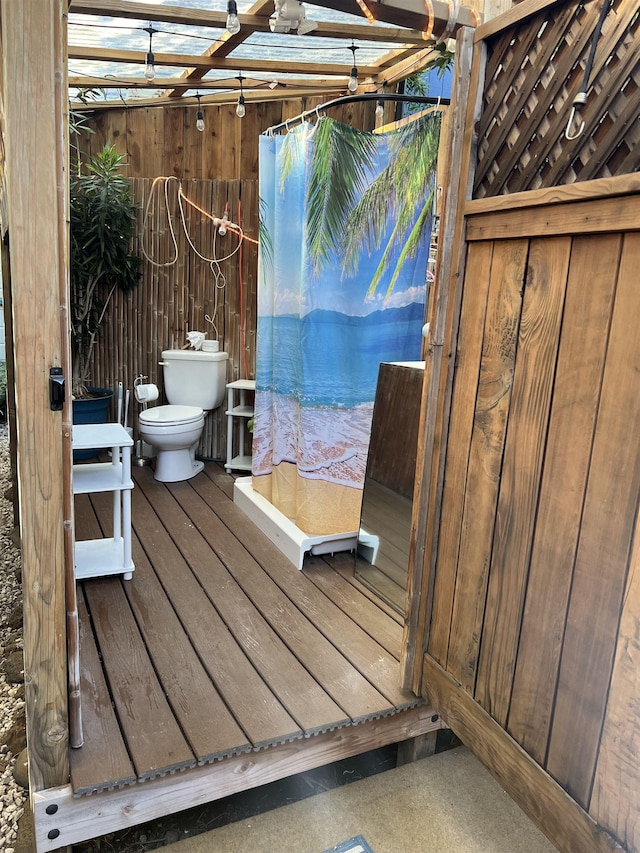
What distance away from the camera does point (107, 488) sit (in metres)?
2.59

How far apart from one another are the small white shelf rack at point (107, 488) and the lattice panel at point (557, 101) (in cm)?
172

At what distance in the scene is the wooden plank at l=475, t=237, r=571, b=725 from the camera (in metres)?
1.53

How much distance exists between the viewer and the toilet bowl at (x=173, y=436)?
3.83 meters

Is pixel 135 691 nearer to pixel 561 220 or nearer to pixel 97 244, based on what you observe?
pixel 561 220

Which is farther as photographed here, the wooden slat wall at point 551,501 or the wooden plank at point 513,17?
the wooden plank at point 513,17

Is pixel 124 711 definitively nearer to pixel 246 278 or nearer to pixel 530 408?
pixel 530 408

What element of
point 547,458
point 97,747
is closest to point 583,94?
point 547,458

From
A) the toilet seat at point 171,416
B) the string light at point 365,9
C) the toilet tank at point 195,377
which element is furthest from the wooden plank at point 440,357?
the toilet tank at point 195,377

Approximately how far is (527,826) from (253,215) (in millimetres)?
3552

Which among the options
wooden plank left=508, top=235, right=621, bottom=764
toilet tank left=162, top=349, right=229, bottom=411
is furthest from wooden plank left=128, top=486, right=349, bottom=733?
toilet tank left=162, top=349, right=229, bottom=411

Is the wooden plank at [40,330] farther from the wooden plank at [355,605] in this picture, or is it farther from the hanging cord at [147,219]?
the hanging cord at [147,219]

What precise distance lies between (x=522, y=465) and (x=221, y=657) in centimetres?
127

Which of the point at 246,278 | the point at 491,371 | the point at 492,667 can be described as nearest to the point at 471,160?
the point at 491,371

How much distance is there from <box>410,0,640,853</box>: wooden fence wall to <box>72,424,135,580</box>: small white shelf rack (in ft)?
4.40
